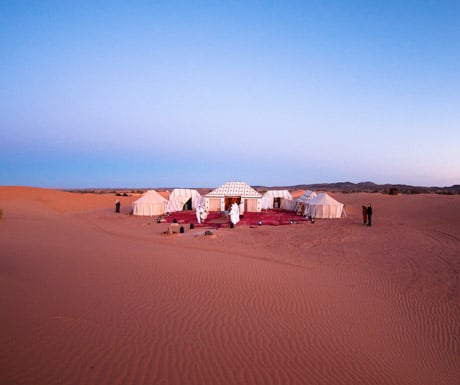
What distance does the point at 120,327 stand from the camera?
5980mm

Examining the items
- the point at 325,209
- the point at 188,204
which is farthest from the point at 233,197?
the point at 325,209

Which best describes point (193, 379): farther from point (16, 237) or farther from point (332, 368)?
point (16, 237)

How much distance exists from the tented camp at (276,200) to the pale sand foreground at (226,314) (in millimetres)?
23628

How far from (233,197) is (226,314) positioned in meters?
27.1

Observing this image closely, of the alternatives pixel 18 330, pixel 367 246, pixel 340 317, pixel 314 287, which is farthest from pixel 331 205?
pixel 18 330

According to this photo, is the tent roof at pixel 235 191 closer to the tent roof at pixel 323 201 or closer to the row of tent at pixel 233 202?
the row of tent at pixel 233 202

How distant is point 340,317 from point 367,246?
9.67 meters

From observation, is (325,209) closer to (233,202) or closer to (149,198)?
(233,202)

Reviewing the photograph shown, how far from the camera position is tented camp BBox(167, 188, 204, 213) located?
35.4m

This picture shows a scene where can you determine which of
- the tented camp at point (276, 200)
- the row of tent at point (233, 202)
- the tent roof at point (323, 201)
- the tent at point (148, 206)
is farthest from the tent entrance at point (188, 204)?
the tent roof at point (323, 201)

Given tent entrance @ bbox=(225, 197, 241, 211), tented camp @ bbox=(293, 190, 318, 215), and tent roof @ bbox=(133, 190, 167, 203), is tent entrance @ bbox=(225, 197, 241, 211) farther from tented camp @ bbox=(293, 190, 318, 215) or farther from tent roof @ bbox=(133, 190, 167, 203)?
tent roof @ bbox=(133, 190, 167, 203)

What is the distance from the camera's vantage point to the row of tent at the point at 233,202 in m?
29.1

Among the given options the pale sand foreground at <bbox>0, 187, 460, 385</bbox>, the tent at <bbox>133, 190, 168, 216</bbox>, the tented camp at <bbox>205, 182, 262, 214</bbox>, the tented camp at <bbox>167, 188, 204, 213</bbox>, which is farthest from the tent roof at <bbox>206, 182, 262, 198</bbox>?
the pale sand foreground at <bbox>0, 187, 460, 385</bbox>

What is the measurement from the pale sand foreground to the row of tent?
13.4 meters
